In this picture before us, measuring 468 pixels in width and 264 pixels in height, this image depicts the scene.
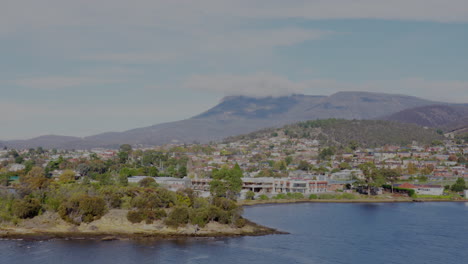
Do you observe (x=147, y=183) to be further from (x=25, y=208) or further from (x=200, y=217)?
(x=200, y=217)

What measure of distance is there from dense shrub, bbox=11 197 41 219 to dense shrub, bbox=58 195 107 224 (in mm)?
1324

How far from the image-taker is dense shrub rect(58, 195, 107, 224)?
27141mm

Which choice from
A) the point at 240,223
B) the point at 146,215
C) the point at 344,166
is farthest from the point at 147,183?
the point at 344,166

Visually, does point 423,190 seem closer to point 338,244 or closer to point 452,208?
point 452,208

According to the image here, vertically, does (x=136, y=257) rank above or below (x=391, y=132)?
below

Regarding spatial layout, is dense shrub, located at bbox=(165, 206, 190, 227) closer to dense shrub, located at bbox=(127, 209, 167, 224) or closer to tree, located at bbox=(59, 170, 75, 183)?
dense shrub, located at bbox=(127, 209, 167, 224)

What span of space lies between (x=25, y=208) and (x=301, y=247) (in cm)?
1296

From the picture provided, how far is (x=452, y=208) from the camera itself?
3791 centimetres

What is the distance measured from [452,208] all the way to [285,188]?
44.4 feet

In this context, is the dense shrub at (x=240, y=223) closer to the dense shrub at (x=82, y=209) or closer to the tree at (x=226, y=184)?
the dense shrub at (x=82, y=209)

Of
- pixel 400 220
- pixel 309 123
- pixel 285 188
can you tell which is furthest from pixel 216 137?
pixel 400 220

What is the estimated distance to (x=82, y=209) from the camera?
2727 cm

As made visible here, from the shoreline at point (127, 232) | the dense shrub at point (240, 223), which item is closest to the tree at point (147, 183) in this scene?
the shoreline at point (127, 232)

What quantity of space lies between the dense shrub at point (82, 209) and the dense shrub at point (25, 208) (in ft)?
4.34
